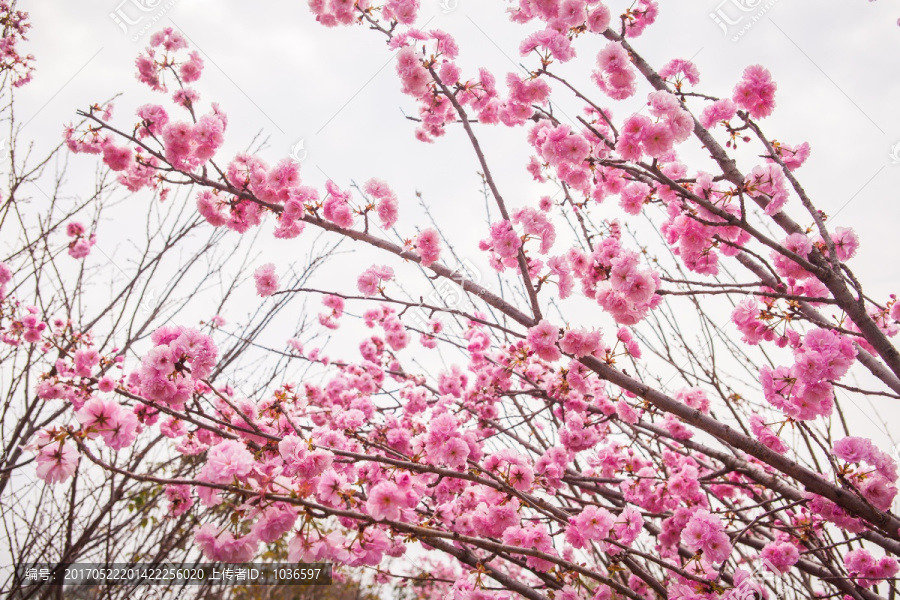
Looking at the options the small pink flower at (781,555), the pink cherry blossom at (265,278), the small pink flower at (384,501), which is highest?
the pink cherry blossom at (265,278)

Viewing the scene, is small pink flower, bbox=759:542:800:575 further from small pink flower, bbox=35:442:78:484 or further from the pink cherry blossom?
the pink cherry blossom

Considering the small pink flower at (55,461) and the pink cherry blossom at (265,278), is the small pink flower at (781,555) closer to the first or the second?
the small pink flower at (55,461)

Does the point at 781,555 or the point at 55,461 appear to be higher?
the point at 55,461

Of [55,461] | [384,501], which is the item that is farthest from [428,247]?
[55,461]

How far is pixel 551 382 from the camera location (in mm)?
3713

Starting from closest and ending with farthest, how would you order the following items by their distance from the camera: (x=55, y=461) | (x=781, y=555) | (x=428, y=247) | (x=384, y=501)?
(x=55, y=461)
(x=384, y=501)
(x=781, y=555)
(x=428, y=247)

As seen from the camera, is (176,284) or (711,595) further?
(176,284)

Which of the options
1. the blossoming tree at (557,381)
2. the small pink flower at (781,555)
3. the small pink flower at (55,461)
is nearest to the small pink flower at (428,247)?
the blossoming tree at (557,381)

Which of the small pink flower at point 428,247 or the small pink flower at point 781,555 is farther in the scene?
the small pink flower at point 428,247

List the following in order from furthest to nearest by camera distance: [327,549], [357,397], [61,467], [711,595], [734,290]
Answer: [357,397]
[734,290]
[711,595]
[327,549]
[61,467]

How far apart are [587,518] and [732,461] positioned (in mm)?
1052

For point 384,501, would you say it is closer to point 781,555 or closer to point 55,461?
point 55,461

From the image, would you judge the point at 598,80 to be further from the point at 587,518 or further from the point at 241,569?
the point at 241,569

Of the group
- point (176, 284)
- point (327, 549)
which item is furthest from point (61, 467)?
point (176, 284)
